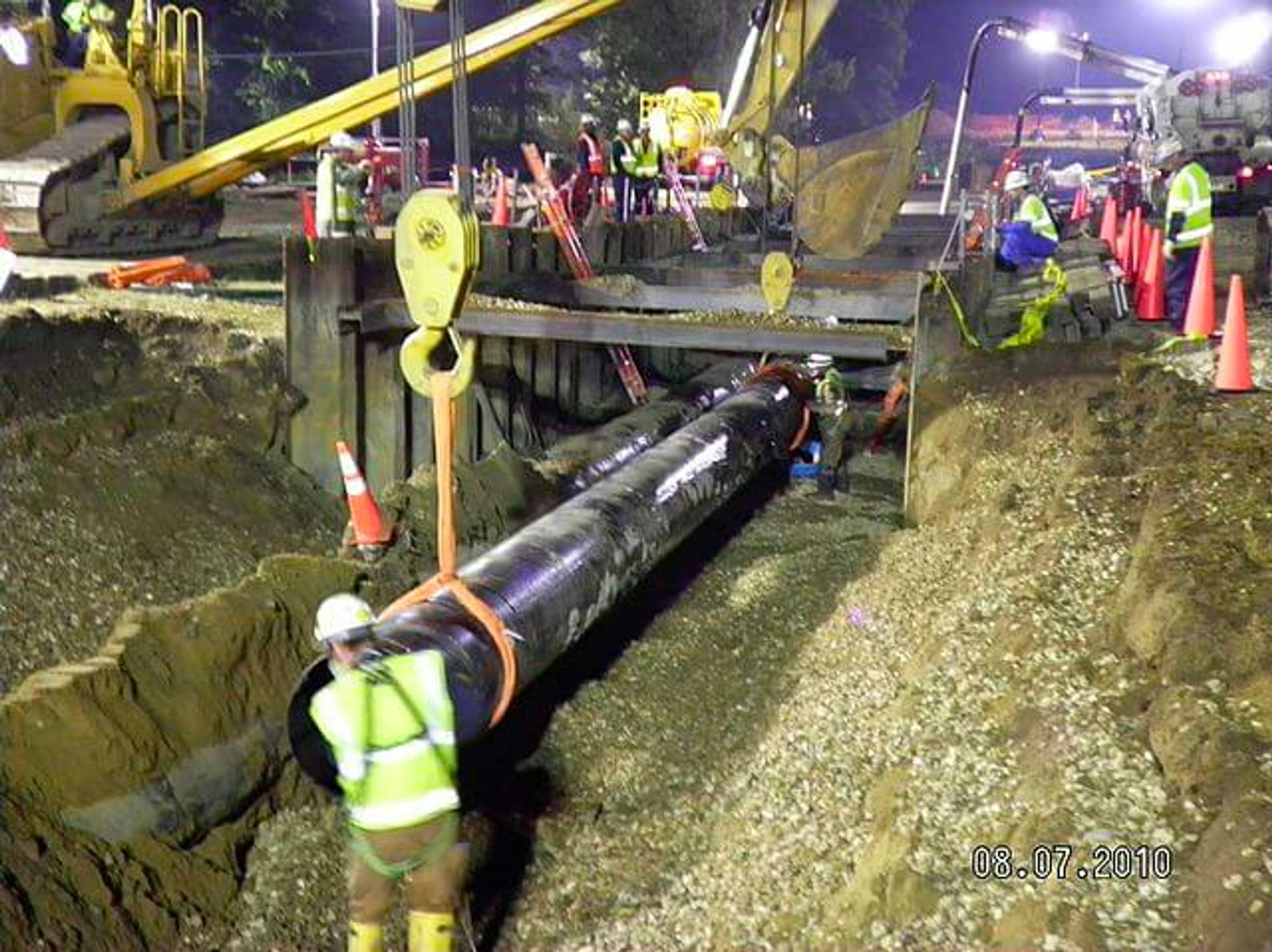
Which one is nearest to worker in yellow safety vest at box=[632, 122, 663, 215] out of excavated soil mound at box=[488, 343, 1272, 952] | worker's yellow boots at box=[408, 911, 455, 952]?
excavated soil mound at box=[488, 343, 1272, 952]

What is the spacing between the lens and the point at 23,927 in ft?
13.5

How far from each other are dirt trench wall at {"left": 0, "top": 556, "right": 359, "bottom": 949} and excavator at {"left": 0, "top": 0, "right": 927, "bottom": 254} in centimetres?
671

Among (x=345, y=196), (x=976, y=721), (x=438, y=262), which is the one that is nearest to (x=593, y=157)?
(x=345, y=196)

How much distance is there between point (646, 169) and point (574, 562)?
444 inches

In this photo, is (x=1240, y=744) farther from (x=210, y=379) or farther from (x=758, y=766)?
(x=210, y=379)

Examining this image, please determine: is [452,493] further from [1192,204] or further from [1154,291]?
[1154,291]

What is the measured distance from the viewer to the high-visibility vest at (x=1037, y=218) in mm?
16406

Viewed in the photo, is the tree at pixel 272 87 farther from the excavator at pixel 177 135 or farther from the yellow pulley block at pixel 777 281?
the yellow pulley block at pixel 777 281

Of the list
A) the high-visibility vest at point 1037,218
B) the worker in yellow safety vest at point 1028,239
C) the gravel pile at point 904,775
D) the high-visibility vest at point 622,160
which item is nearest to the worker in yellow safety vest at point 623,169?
the high-visibility vest at point 622,160

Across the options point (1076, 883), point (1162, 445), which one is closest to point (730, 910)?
point (1076, 883)

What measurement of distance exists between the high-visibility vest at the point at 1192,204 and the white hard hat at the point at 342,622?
917 centimetres

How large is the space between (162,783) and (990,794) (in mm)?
3326

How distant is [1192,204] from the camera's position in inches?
420
